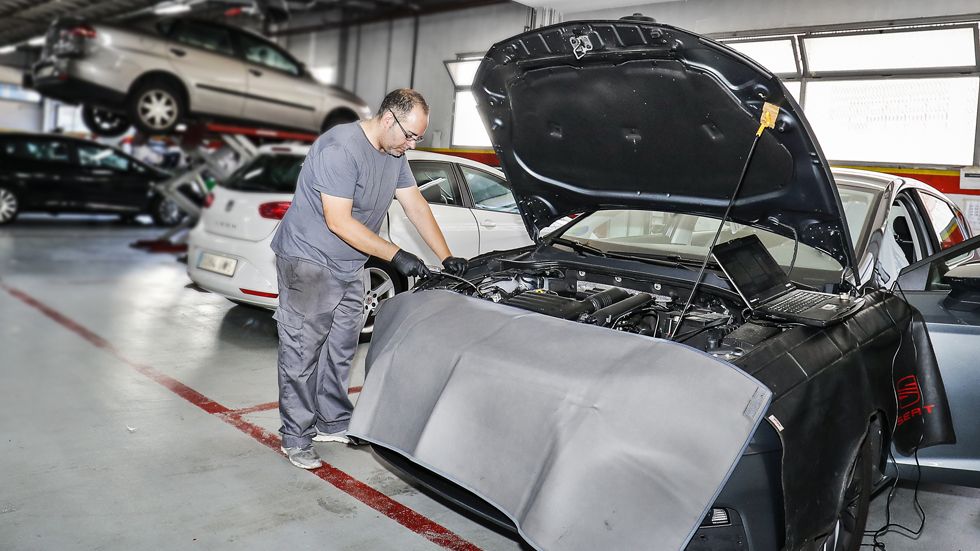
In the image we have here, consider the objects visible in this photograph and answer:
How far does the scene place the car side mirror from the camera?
8.72 feet

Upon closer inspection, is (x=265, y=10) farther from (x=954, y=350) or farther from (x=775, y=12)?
(x=954, y=350)

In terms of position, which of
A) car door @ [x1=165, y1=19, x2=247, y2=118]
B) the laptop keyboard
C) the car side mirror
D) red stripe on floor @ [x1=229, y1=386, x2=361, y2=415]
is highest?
car door @ [x1=165, y1=19, x2=247, y2=118]

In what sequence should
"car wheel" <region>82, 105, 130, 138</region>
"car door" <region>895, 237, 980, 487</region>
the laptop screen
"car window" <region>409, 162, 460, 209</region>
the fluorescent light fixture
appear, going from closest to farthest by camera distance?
1. the laptop screen
2. "car door" <region>895, 237, 980, 487</region>
3. "car window" <region>409, 162, 460, 209</region>
4. "car wheel" <region>82, 105, 130, 138</region>
5. the fluorescent light fixture

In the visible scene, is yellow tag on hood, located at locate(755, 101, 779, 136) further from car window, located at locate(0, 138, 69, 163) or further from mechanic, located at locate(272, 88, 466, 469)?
car window, located at locate(0, 138, 69, 163)

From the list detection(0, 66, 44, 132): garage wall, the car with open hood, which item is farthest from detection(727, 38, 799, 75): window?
detection(0, 66, 44, 132): garage wall

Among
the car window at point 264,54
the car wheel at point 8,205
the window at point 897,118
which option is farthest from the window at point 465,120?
the car wheel at point 8,205

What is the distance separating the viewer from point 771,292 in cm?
258

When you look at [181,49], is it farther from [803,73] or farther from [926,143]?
[926,143]

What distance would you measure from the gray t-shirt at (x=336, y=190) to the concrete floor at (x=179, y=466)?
0.90 m

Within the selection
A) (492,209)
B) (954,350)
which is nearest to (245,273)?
(492,209)

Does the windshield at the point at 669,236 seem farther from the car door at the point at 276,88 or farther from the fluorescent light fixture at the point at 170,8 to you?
the fluorescent light fixture at the point at 170,8

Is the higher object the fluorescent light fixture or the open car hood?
the fluorescent light fixture

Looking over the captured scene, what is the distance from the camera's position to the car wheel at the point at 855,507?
7.72 ft

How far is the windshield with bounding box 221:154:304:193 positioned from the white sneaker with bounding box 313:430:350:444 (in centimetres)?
230
